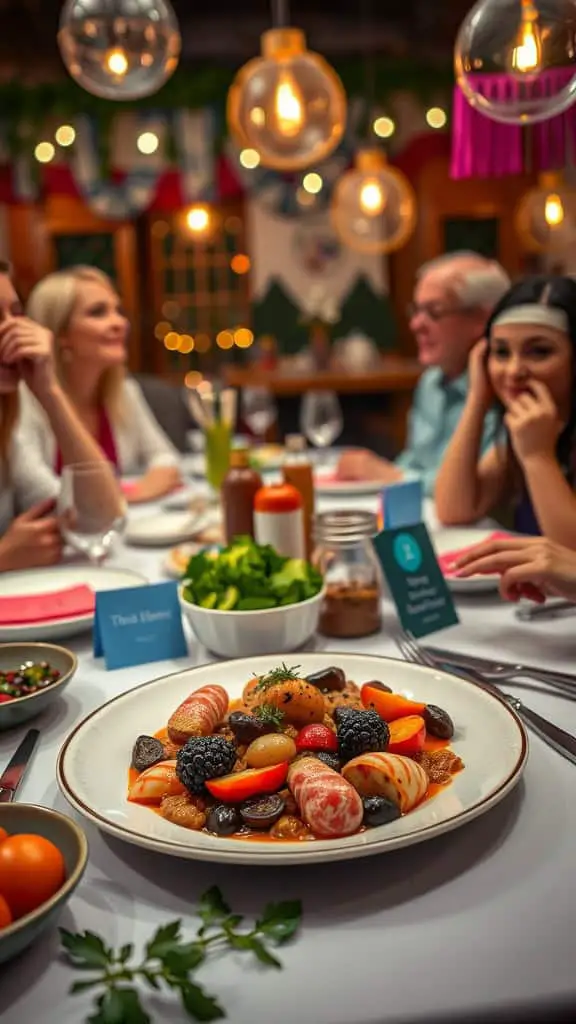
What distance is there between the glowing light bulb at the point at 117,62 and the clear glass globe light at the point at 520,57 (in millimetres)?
848

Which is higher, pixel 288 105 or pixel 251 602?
pixel 288 105

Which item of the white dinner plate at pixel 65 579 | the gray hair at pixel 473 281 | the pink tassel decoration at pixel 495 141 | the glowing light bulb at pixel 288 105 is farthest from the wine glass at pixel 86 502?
the gray hair at pixel 473 281

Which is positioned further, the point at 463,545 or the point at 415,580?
the point at 463,545

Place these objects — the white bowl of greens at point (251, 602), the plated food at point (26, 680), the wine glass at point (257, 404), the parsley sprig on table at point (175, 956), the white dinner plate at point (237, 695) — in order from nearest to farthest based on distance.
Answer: the parsley sprig on table at point (175, 956), the white dinner plate at point (237, 695), the plated food at point (26, 680), the white bowl of greens at point (251, 602), the wine glass at point (257, 404)

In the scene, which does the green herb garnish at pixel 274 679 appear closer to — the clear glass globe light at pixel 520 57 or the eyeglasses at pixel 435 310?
the clear glass globe light at pixel 520 57

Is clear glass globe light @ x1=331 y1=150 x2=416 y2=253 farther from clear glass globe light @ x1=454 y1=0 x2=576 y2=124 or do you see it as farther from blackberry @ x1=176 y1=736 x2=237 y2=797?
blackberry @ x1=176 y1=736 x2=237 y2=797

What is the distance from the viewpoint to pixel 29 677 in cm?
114

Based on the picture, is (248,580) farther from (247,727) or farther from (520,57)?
(520,57)

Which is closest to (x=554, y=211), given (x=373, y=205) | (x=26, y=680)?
(x=373, y=205)

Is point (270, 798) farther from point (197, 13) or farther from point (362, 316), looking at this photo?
point (362, 316)

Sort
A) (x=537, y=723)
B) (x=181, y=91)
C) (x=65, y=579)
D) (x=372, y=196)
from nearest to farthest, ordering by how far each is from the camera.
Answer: (x=537, y=723) → (x=65, y=579) → (x=372, y=196) → (x=181, y=91)

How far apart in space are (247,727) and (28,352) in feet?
4.35

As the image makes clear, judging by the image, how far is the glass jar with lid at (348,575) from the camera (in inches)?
54.8

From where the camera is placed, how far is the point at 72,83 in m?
7.07
